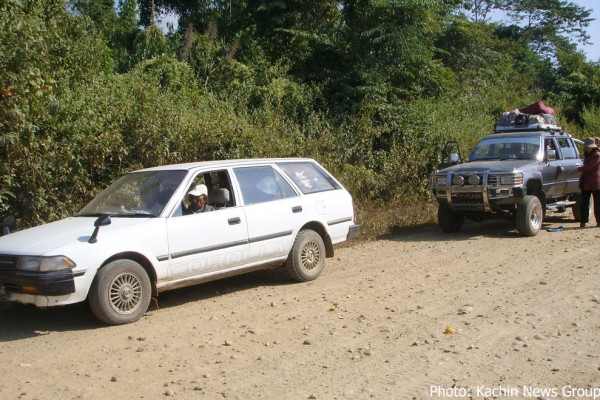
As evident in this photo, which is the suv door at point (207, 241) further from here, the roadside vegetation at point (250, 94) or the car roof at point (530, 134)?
the car roof at point (530, 134)

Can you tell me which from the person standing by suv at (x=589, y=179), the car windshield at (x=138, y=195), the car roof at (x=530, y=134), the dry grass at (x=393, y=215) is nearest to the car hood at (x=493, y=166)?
the car roof at (x=530, y=134)

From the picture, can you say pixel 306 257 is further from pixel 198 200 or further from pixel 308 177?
pixel 198 200

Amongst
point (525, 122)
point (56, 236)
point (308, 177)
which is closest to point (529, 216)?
point (525, 122)

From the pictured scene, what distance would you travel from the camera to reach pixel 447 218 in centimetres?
1255

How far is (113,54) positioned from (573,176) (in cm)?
1162

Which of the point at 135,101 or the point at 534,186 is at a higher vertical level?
the point at 135,101

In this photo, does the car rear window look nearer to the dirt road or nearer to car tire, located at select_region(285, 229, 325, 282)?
car tire, located at select_region(285, 229, 325, 282)

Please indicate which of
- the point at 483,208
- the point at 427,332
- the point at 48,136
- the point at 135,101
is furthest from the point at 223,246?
the point at 483,208

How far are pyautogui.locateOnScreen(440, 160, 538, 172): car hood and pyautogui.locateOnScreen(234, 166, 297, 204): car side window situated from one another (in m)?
4.72

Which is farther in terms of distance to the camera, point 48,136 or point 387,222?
point 387,222

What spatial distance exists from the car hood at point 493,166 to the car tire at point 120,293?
719 cm

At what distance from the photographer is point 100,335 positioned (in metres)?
6.41

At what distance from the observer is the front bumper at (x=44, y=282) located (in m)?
6.24

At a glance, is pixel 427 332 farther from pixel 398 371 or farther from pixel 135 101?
pixel 135 101
